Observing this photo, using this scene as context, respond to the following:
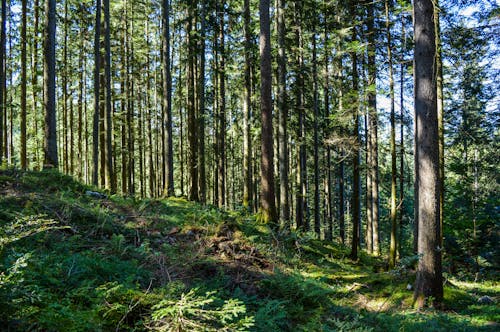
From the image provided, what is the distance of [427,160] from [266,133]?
559 cm

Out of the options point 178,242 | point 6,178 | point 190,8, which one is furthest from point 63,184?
point 190,8

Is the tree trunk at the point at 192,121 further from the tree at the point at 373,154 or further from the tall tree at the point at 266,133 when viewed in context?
the tree at the point at 373,154

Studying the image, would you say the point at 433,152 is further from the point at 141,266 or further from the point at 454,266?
the point at 454,266

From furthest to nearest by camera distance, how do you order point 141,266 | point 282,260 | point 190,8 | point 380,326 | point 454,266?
point 454,266, point 190,8, point 282,260, point 380,326, point 141,266

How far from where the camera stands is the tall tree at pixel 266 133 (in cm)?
1126

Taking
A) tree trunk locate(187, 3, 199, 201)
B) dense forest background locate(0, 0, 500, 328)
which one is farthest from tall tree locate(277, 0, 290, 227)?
tree trunk locate(187, 3, 199, 201)

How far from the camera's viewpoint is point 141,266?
534 cm

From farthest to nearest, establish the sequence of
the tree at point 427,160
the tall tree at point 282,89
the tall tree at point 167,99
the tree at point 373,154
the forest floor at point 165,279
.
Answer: the tall tree at point 282,89
the tall tree at point 167,99
the tree at point 373,154
the tree at point 427,160
the forest floor at point 165,279

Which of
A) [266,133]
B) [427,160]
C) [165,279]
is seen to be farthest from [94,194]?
[427,160]

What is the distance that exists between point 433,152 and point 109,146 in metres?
13.5

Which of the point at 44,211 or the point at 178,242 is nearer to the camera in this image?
the point at 44,211

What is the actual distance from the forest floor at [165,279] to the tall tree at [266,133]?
0.86m

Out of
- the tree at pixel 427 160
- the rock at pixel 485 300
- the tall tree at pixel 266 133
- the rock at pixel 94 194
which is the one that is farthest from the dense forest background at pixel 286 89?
the rock at pixel 485 300

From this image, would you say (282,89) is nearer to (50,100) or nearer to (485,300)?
(50,100)
